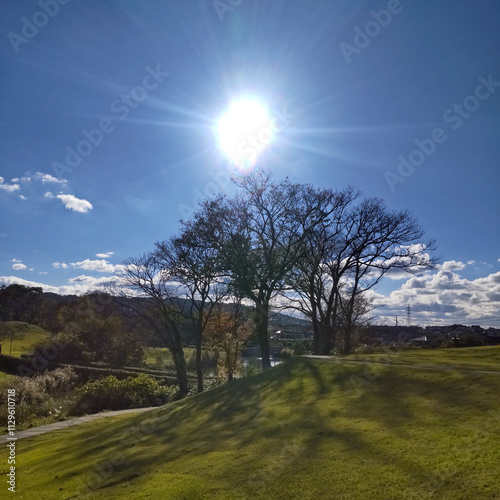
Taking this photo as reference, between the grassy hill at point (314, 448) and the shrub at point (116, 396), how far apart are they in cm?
1112

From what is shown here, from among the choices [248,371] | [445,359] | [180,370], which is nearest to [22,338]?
[180,370]

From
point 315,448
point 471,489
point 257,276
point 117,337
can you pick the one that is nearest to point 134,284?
point 257,276

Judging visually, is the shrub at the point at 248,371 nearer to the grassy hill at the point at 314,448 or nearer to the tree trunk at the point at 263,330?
the tree trunk at the point at 263,330

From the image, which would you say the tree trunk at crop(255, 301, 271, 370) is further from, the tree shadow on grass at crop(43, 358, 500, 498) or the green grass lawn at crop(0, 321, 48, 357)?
the green grass lawn at crop(0, 321, 48, 357)

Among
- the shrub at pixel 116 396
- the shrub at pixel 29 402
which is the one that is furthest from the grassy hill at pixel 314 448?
the shrub at pixel 116 396

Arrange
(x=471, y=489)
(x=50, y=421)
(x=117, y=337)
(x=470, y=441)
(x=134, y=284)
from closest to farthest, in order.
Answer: (x=471, y=489) → (x=470, y=441) → (x=50, y=421) → (x=134, y=284) → (x=117, y=337)

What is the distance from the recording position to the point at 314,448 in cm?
634

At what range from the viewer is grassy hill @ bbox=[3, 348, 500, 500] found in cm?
501

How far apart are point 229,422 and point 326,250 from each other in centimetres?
2034

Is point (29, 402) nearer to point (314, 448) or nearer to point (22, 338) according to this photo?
point (314, 448)

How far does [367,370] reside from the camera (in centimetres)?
1109

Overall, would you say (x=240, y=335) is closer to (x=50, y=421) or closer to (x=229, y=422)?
(x=50, y=421)

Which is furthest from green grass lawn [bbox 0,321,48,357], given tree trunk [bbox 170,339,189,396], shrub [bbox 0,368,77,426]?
tree trunk [bbox 170,339,189,396]

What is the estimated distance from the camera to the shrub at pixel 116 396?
2232 cm
